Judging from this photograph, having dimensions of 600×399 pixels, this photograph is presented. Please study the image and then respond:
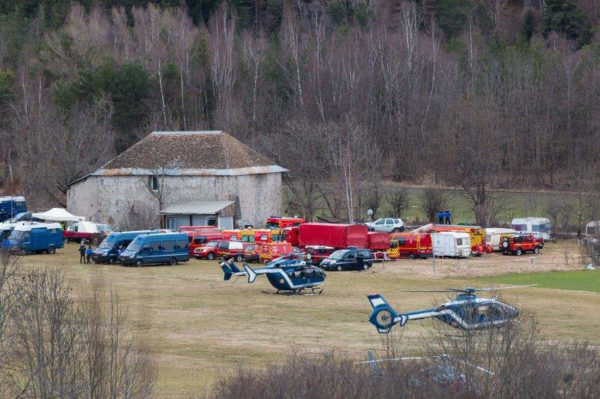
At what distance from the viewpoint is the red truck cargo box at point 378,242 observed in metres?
47.9

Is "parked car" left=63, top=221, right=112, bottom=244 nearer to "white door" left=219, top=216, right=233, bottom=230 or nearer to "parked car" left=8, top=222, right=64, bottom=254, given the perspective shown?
"parked car" left=8, top=222, right=64, bottom=254

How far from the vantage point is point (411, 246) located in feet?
160

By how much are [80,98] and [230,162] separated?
2040cm

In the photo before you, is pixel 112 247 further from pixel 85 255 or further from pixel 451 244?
pixel 451 244

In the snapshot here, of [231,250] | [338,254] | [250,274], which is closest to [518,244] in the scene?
[338,254]

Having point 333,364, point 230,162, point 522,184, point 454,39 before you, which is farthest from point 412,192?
point 333,364

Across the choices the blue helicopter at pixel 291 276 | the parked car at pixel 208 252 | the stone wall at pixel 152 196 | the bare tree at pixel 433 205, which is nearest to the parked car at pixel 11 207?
the stone wall at pixel 152 196

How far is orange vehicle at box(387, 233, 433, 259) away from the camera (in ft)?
159

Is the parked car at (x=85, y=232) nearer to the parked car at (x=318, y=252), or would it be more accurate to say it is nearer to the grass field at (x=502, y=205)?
the parked car at (x=318, y=252)

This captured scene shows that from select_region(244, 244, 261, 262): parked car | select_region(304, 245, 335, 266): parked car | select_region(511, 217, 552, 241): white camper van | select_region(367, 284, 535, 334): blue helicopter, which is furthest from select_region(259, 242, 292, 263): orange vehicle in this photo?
select_region(367, 284, 535, 334): blue helicopter

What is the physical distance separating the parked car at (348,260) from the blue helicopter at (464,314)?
1477 centimetres

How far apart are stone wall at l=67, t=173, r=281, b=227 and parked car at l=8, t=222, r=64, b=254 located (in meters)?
7.85

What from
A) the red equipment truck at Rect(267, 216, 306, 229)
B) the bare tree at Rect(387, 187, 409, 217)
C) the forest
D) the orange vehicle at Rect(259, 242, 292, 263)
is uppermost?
the forest

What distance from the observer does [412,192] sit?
74.6 metres
